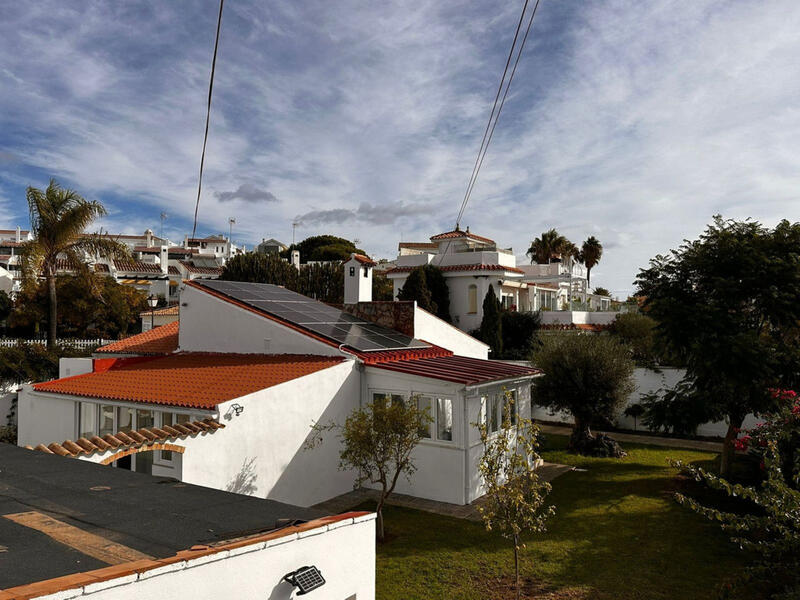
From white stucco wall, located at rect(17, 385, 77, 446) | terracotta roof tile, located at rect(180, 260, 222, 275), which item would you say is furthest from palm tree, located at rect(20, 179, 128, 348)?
terracotta roof tile, located at rect(180, 260, 222, 275)

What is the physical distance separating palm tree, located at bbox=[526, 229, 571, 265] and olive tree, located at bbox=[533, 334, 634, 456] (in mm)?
44721

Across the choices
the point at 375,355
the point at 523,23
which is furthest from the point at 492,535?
the point at 523,23

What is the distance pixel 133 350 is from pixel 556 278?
3567 centimetres

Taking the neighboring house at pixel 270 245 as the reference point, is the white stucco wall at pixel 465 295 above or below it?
below

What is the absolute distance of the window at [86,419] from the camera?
50.3 ft

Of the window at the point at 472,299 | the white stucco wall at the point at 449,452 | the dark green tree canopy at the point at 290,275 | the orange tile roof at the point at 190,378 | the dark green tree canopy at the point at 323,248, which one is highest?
the dark green tree canopy at the point at 323,248

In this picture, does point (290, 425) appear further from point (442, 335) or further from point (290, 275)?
point (290, 275)

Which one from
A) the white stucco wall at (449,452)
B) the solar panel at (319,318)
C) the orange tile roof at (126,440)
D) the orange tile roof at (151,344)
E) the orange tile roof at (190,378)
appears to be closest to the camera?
the orange tile roof at (126,440)

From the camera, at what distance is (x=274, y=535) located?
4809mm

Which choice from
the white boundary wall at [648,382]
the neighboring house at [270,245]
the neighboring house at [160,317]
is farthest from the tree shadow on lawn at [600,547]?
the neighboring house at [270,245]

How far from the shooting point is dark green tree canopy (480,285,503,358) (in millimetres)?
35844

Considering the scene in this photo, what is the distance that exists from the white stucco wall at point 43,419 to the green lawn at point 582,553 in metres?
9.68

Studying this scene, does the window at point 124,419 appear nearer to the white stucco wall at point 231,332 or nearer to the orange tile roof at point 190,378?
the orange tile roof at point 190,378

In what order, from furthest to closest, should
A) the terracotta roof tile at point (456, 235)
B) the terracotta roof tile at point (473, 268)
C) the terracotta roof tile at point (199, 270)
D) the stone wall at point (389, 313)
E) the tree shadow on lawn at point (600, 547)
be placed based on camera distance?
1. the terracotta roof tile at point (199, 270)
2. the terracotta roof tile at point (456, 235)
3. the terracotta roof tile at point (473, 268)
4. the stone wall at point (389, 313)
5. the tree shadow on lawn at point (600, 547)
